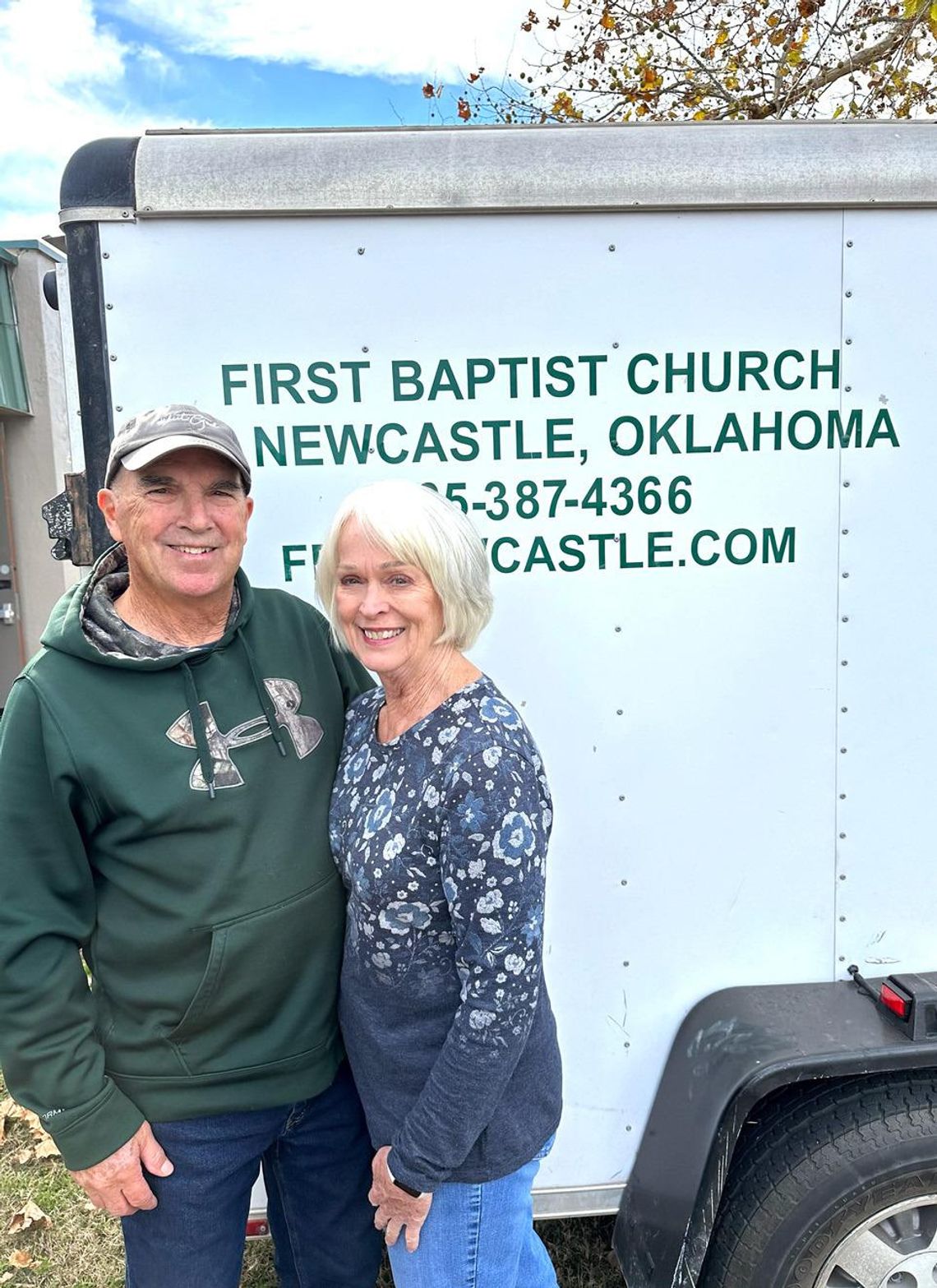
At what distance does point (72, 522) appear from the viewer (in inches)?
73.5

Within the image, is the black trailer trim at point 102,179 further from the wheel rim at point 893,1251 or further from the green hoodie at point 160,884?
the wheel rim at point 893,1251

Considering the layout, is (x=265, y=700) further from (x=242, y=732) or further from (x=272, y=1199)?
(x=272, y=1199)

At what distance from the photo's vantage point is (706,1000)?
195 cm

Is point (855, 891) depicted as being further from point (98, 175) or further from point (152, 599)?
point (98, 175)

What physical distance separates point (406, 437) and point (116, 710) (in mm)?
732

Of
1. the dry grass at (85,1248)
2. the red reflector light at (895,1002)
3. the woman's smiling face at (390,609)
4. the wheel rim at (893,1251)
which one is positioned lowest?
the dry grass at (85,1248)

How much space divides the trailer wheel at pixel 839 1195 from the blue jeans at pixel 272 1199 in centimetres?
77

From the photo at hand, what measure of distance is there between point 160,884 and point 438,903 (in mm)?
487

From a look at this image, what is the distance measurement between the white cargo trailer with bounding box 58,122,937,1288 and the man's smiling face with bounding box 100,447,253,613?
0.23m

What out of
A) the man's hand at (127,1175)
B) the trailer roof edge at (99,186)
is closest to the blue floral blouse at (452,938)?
the man's hand at (127,1175)

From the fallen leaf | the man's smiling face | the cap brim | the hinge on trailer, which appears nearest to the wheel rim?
the man's smiling face

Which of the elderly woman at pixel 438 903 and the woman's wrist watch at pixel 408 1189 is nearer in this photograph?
the elderly woman at pixel 438 903

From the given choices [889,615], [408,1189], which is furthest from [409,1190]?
[889,615]

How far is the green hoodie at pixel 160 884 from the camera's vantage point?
1.48m
